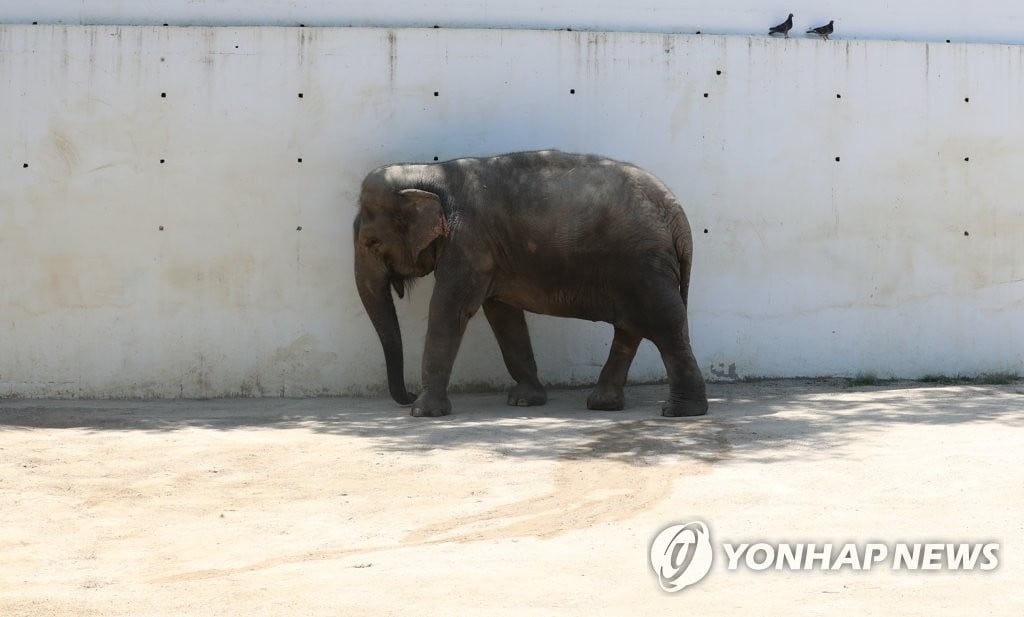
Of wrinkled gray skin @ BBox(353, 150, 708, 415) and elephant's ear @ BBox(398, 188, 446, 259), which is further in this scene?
elephant's ear @ BBox(398, 188, 446, 259)

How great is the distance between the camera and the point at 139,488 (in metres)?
6.23

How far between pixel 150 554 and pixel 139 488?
50.3 inches

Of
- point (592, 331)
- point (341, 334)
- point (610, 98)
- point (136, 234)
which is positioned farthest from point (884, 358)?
point (136, 234)

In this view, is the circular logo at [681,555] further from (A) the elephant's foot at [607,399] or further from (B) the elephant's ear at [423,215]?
(B) the elephant's ear at [423,215]

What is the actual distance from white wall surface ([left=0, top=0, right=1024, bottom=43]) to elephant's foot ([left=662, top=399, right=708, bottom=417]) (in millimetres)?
3358

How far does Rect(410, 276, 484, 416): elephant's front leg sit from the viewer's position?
8.58 meters

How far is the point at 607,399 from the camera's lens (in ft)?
28.8

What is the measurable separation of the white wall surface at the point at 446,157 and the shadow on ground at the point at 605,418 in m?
0.43

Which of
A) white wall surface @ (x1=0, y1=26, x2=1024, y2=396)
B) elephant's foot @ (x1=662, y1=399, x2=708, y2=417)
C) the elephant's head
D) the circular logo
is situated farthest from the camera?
white wall surface @ (x1=0, y1=26, x2=1024, y2=396)

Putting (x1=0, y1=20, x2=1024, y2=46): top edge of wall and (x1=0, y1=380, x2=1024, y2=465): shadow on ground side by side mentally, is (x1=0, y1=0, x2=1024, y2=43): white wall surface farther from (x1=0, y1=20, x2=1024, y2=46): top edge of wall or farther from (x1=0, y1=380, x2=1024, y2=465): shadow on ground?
(x1=0, y1=380, x2=1024, y2=465): shadow on ground

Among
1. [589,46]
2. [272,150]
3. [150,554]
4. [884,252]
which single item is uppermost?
[589,46]

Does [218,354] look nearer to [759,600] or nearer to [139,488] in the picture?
[139,488]
